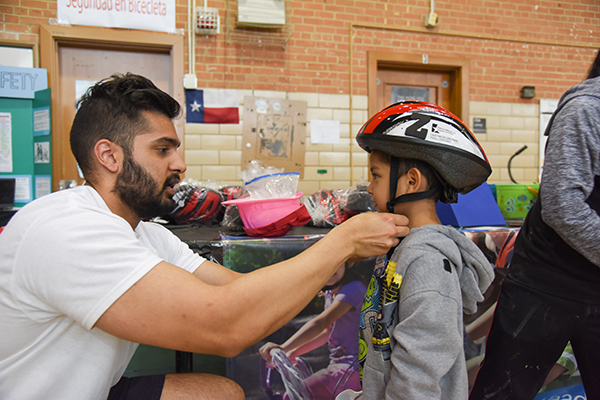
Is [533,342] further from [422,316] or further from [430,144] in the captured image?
[430,144]

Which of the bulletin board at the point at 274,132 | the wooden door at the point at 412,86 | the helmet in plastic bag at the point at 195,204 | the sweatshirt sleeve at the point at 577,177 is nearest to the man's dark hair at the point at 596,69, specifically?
the sweatshirt sleeve at the point at 577,177

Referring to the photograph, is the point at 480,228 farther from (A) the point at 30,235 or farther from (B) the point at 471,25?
(B) the point at 471,25

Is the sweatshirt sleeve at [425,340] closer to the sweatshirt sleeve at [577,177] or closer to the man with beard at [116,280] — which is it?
the man with beard at [116,280]

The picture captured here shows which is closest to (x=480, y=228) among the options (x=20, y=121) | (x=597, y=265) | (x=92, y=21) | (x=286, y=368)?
(x=597, y=265)

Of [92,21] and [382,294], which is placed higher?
[92,21]

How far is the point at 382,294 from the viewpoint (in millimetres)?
1280

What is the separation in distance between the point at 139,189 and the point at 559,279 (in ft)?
5.18

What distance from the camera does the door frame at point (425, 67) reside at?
4688 mm

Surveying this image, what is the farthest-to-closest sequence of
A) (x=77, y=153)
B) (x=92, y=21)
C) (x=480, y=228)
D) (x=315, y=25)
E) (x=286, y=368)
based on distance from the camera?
(x=315, y=25) < (x=92, y=21) < (x=480, y=228) < (x=286, y=368) < (x=77, y=153)

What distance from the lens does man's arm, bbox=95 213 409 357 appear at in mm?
892

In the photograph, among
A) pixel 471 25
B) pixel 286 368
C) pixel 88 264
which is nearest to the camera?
pixel 88 264

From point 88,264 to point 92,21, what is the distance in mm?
4126

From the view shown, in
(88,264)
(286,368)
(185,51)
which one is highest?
(185,51)

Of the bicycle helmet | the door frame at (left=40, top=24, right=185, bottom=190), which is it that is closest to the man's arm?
the bicycle helmet
